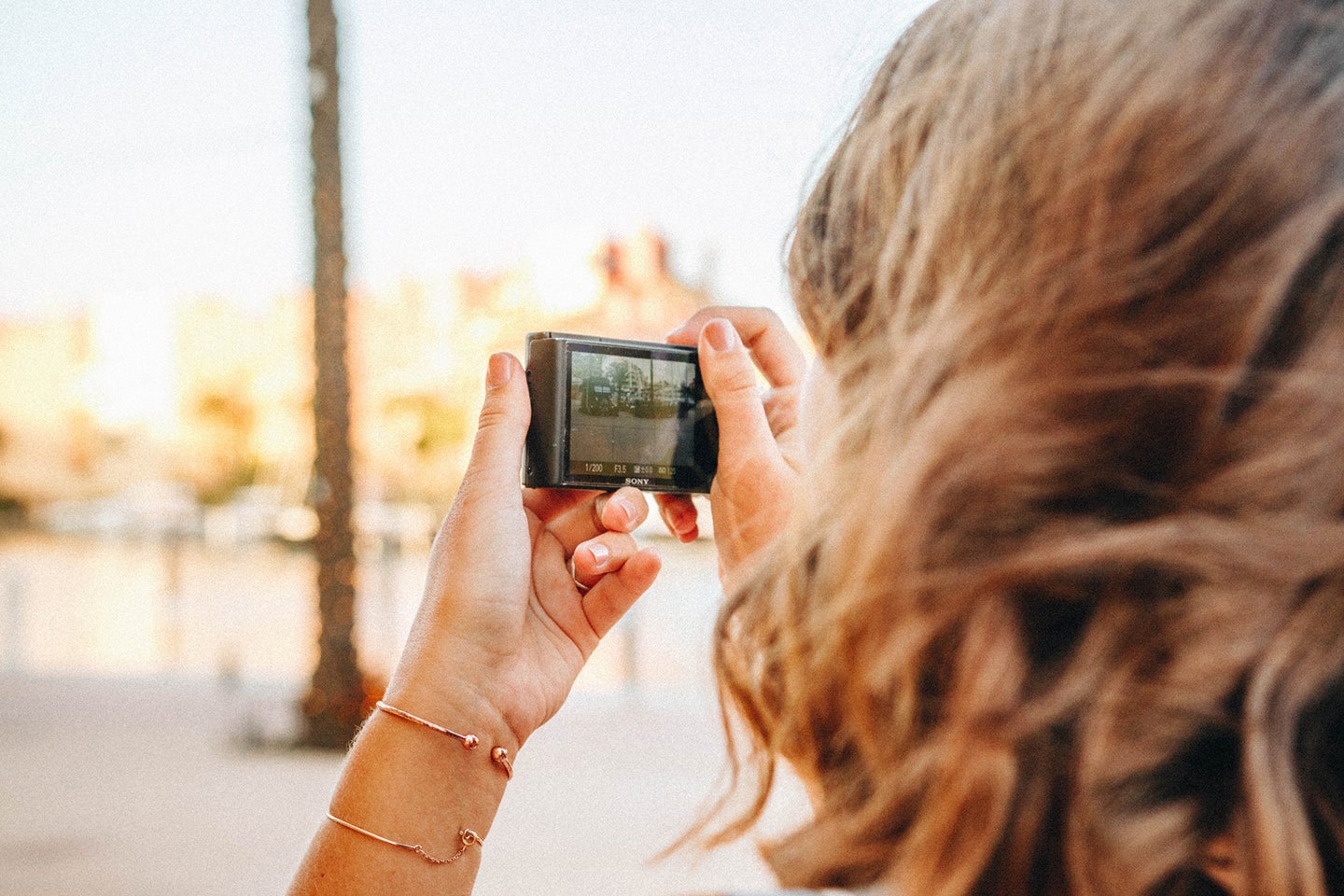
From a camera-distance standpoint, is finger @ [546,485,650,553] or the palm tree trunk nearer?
finger @ [546,485,650,553]

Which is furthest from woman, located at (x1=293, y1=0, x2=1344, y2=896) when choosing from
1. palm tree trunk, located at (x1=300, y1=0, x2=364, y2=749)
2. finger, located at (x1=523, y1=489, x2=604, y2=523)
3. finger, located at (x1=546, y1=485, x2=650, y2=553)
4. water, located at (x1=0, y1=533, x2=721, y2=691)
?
palm tree trunk, located at (x1=300, y1=0, x2=364, y2=749)

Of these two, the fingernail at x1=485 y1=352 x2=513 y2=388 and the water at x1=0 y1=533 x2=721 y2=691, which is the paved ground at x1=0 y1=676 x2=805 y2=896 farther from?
the fingernail at x1=485 y1=352 x2=513 y2=388

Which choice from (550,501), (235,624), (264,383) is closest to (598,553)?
(550,501)

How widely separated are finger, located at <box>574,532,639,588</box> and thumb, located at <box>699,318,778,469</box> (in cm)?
16

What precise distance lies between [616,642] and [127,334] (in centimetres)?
2714

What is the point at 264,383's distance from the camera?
30.6 m

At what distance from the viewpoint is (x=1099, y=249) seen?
0.60 metres

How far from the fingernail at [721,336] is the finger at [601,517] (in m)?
0.19

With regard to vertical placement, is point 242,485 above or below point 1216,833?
below

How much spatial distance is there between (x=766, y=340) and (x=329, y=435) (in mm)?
4328

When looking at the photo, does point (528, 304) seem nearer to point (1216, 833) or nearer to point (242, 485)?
point (242, 485)

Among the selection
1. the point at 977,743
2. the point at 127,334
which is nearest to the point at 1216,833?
the point at 977,743

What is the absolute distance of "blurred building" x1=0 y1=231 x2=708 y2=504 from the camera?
2661 cm

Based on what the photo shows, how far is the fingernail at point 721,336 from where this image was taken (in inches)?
47.5
